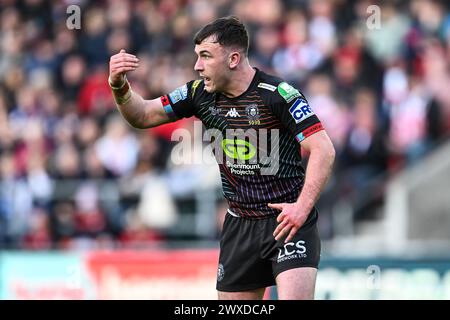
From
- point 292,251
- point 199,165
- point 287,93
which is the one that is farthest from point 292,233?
point 199,165

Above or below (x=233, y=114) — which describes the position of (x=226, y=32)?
above

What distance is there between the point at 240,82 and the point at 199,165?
21.3 feet

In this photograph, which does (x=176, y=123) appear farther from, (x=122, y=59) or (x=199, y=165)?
(x=122, y=59)

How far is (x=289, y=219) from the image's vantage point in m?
6.86

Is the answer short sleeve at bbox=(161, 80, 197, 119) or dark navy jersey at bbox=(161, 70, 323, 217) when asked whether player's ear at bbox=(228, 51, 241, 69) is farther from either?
short sleeve at bbox=(161, 80, 197, 119)

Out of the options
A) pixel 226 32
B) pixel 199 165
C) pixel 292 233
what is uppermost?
pixel 226 32

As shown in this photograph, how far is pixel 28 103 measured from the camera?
16.1m

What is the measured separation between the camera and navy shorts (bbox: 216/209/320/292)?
702cm

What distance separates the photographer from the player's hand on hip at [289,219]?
22.5 ft

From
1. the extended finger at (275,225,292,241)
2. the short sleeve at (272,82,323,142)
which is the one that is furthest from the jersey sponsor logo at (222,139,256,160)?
the extended finger at (275,225,292,241)

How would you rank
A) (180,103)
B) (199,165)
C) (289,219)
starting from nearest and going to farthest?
(289,219)
(180,103)
(199,165)
